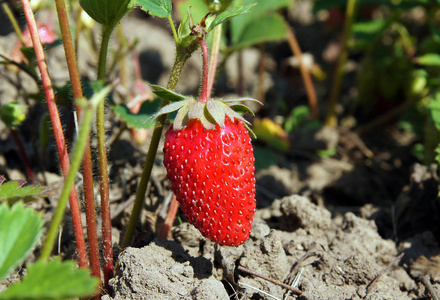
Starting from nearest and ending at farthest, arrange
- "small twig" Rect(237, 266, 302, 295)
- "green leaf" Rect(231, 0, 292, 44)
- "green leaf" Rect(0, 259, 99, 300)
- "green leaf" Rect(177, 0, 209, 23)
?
"green leaf" Rect(0, 259, 99, 300)
"small twig" Rect(237, 266, 302, 295)
"green leaf" Rect(177, 0, 209, 23)
"green leaf" Rect(231, 0, 292, 44)

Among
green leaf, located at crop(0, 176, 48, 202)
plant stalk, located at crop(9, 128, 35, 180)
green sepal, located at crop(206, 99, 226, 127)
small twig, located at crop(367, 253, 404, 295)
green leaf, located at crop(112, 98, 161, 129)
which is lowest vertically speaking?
small twig, located at crop(367, 253, 404, 295)

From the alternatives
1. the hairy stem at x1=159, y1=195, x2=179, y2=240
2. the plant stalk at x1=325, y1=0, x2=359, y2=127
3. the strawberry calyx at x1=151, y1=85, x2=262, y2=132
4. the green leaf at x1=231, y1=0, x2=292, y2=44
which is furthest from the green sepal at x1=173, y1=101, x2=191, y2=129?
the plant stalk at x1=325, y1=0, x2=359, y2=127

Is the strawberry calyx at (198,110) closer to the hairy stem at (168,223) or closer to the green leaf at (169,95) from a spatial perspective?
the green leaf at (169,95)

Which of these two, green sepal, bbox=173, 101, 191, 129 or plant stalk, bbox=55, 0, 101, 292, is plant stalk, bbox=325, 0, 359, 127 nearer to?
green sepal, bbox=173, 101, 191, 129

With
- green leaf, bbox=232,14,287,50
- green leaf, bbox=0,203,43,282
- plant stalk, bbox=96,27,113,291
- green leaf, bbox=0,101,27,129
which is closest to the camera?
green leaf, bbox=0,203,43,282

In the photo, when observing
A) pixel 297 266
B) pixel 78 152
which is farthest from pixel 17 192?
pixel 297 266

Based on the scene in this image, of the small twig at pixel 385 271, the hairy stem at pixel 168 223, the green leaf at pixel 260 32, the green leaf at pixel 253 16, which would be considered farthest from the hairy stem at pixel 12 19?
the small twig at pixel 385 271

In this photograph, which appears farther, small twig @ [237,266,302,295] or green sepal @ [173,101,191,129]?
small twig @ [237,266,302,295]
